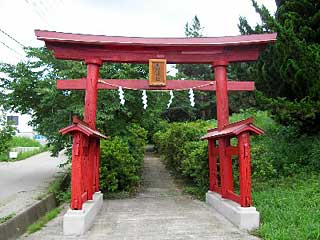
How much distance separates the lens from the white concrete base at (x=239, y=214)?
7.36m

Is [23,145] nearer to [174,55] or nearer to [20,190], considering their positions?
[20,190]

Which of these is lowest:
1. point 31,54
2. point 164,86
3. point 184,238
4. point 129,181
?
point 184,238

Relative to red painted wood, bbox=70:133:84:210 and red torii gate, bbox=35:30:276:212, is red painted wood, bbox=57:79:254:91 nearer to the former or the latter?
red torii gate, bbox=35:30:276:212

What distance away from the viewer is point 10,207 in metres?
9.62

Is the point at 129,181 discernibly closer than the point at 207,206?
No

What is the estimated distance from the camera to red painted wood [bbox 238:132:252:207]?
25.1ft

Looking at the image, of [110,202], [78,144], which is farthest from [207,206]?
[78,144]

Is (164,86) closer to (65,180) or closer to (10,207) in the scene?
(10,207)

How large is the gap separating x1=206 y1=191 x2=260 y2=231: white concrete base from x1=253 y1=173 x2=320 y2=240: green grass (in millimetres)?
186

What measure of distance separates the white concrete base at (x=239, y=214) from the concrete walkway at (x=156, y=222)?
0.14 metres

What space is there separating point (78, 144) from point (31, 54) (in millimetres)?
7659

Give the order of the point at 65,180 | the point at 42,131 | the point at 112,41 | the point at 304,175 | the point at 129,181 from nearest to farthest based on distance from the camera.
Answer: the point at 112,41 → the point at 304,175 → the point at 129,181 → the point at 42,131 → the point at 65,180

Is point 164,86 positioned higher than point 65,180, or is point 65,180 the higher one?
point 164,86

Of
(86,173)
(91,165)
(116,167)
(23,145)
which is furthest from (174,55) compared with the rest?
(23,145)
